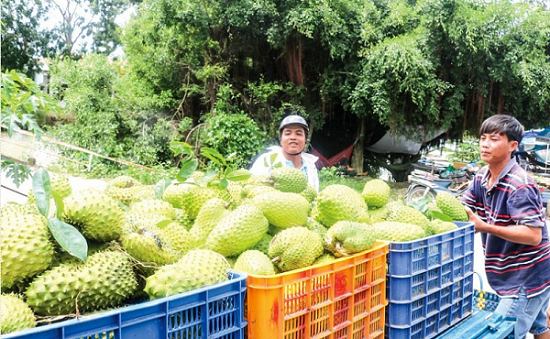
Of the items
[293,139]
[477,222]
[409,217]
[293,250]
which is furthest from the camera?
[293,139]

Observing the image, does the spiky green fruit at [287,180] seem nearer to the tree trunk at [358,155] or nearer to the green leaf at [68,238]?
the green leaf at [68,238]

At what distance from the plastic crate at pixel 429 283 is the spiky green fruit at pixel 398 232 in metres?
0.05

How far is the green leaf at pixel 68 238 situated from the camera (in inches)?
46.6

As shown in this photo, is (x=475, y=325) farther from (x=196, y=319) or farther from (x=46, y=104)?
(x=46, y=104)

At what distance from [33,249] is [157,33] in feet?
33.3

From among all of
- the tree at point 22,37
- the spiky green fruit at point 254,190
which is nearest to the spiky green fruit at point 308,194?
the spiky green fruit at point 254,190

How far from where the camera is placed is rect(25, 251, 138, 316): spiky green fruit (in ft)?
3.88

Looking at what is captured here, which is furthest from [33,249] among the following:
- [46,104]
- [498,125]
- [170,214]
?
[498,125]

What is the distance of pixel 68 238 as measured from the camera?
4.00 feet

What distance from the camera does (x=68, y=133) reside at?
1098cm

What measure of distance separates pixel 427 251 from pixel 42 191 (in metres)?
1.43

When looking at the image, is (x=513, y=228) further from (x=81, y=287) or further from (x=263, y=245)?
(x=81, y=287)

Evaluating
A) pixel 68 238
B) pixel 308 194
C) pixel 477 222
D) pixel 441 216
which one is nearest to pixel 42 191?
pixel 68 238

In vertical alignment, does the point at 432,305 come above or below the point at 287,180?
below
